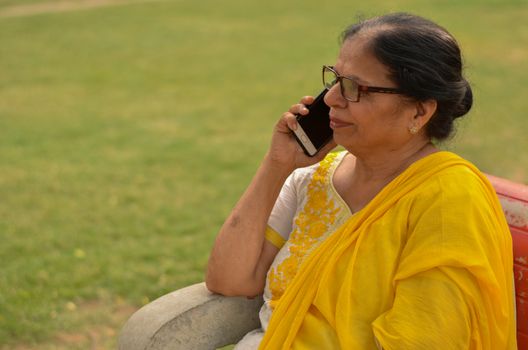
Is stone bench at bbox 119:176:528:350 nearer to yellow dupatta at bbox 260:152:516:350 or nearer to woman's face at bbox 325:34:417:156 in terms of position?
yellow dupatta at bbox 260:152:516:350

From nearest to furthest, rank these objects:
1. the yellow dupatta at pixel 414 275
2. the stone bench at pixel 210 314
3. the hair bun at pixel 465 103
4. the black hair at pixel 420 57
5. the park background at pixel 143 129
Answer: the yellow dupatta at pixel 414 275 → the black hair at pixel 420 57 → the hair bun at pixel 465 103 → the stone bench at pixel 210 314 → the park background at pixel 143 129

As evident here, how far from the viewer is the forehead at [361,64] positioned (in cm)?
253

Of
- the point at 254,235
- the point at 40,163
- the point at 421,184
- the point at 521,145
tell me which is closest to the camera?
the point at 421,184

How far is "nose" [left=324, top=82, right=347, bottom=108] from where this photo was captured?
2646 millimetres

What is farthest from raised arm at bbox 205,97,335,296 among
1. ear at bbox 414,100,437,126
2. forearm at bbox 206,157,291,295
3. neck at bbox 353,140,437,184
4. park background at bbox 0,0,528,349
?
park background at bbox 0,0,528,349

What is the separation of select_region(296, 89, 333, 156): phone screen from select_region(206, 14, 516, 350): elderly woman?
0.04m

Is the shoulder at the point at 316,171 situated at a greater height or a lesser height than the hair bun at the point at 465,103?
lesser

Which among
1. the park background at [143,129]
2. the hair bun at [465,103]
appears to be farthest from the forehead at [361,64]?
the park background at [143,129]

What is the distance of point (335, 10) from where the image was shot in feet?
55.6

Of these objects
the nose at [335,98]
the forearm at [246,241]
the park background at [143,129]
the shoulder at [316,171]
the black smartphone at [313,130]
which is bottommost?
the park background at [143,129]

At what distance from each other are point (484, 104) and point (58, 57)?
6.76m

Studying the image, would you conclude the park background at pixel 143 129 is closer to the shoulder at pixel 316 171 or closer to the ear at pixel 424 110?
the ear at pixel 424 110

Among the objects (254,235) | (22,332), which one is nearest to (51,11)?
(22,332)

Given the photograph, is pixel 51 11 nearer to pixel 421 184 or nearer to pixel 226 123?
pixel 226 123
